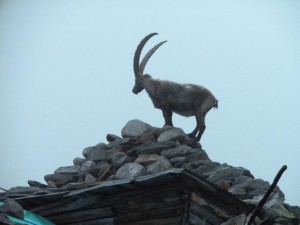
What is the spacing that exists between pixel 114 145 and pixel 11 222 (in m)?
5.69

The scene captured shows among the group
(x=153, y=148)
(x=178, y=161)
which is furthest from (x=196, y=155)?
(x=153, y=148)

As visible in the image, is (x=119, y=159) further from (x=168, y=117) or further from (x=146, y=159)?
(x=168, y=117)

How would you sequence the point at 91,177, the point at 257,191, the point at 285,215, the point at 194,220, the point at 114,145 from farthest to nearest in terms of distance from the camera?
1. the point at 114,145
2. the point at 91,177
3. the point at 257,191
4. the point at 285,215
5. the point at 194,220

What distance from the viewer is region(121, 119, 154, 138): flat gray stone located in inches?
405

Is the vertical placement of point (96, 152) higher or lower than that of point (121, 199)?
higher

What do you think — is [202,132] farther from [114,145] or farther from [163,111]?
[114,145]

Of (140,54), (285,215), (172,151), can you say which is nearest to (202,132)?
(172,151)

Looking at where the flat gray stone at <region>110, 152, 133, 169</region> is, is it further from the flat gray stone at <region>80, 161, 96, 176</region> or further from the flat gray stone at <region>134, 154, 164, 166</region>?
the flat gray stone at <region>80, 161, 96, 176</region>

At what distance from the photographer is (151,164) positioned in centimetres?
895

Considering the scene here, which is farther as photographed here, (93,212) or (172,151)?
(172,151)

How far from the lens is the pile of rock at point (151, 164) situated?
821 centimetres

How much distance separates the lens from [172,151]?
935cm

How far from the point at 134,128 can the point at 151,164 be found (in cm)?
162

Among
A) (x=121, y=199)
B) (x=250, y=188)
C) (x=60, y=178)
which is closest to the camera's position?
(x=121, y=199)
